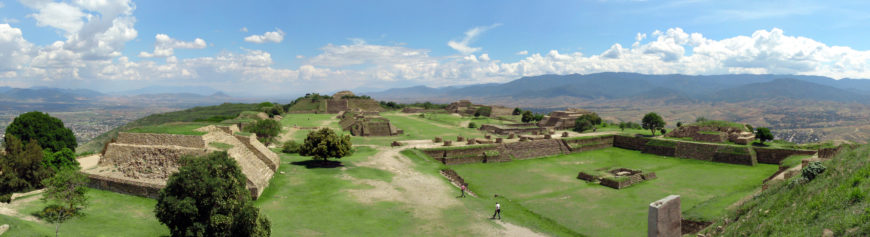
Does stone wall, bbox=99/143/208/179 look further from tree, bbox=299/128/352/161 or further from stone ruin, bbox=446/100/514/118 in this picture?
stone ruin, bbox=446/100/514/118

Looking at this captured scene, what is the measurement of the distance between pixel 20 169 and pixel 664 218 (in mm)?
33134

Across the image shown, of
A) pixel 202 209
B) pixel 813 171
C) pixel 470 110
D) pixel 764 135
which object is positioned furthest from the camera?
pixel 470 110

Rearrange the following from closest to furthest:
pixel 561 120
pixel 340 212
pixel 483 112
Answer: pixel 340 212 → pixel 561 120 → pixel 483 112

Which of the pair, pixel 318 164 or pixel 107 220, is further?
pixel 318 164

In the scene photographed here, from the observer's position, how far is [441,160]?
38781mm

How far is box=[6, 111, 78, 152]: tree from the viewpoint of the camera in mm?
32656

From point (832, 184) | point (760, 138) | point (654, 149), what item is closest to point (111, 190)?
point (832, 184)

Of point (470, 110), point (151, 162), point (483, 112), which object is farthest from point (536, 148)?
point (470, 110)

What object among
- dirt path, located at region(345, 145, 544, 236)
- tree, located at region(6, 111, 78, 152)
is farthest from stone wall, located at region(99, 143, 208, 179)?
tree, located at region(6, 111, 78, 152)

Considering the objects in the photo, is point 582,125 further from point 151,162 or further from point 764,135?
point 151,162

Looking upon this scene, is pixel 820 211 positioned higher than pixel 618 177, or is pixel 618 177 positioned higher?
pixel 820 211

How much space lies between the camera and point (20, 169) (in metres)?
22.4

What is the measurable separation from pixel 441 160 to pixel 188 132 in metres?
22.5

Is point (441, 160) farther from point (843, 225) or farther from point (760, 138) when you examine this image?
point (760, 138)
